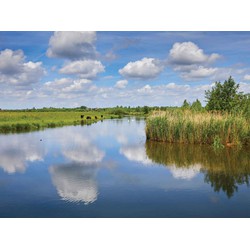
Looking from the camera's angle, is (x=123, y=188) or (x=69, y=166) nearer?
(x=123, y=188)

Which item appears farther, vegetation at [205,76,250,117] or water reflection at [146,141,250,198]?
vegetation at [205,76,250,117]

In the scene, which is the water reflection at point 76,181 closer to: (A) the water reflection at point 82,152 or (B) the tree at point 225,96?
(A) the water reflection at point 82,152

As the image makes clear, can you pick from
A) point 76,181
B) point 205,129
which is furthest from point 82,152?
point 205,129

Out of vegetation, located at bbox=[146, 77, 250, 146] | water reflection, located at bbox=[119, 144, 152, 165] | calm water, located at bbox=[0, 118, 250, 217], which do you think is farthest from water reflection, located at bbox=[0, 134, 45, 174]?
vegetation, located at bbox=[146, 77, 250, 146]

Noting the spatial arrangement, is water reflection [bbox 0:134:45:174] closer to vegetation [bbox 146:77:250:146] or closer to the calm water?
the calm water

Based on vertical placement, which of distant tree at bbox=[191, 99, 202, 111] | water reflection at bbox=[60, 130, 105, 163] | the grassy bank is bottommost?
water reflection at bbox=[60, 130, 105, 163]

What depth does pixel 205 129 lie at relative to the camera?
1741 cm

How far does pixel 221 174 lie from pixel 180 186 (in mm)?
2247

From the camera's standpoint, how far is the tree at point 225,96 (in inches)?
874

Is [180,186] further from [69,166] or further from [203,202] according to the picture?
[69,166]

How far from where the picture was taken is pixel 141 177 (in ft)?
34.6

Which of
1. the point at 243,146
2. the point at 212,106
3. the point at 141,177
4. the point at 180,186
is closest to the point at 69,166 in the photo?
the point at 141,177

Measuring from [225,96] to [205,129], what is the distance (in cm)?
636

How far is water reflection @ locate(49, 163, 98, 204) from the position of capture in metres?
8.22
